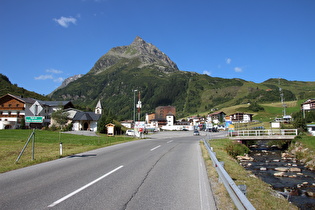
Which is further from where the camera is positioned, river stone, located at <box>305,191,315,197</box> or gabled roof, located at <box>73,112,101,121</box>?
gabled roof, located at <box>73,112,101,121</box>

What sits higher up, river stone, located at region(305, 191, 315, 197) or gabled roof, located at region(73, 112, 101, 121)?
gabled roof, located at region(73, 112, 101, 121)

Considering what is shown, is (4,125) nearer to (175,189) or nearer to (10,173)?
(10,173)

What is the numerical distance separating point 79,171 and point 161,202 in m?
A: 5.21

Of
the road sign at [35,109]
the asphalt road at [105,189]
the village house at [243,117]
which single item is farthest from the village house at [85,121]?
the village house at [243,117]

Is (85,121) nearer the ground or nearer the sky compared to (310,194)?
nearer the sky

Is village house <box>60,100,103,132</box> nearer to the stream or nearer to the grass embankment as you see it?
the grass embankment

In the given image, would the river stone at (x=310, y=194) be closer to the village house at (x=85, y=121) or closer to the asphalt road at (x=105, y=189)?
the asphalt road at (x=105, y=189)

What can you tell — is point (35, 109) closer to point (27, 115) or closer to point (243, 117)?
point (27, 115)

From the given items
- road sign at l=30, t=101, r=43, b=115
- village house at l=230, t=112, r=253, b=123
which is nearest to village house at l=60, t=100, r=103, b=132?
road sign at l=30, t=101, r=43, b=115

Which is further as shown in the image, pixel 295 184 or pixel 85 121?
pixel 85 121

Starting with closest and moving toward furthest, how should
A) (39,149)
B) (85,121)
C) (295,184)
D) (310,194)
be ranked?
(310,194) → (295,184) → (39,149) → (85,121)

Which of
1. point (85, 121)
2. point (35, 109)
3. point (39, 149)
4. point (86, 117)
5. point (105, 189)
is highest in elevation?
point (86, 117)

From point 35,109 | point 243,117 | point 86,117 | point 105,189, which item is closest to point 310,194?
point 105,189

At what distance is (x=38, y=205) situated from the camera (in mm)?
5523
